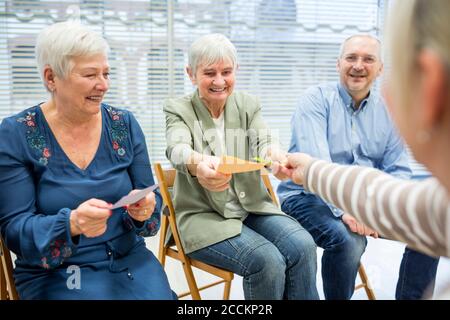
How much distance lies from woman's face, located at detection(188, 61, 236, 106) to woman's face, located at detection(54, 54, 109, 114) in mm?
491

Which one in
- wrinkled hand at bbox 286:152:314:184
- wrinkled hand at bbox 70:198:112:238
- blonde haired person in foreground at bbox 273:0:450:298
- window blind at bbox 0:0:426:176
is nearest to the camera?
blonde haired person in foreground at bbox 273:0:450:298

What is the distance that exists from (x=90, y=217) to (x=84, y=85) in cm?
48

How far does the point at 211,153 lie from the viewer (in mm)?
2055

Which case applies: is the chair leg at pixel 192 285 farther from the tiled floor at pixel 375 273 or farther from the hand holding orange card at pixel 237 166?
the tiled floor at pixel 375 273

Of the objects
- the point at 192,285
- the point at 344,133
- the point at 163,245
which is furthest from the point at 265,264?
the point at 344,133

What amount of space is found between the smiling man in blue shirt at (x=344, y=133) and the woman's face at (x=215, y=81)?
0.48 meters

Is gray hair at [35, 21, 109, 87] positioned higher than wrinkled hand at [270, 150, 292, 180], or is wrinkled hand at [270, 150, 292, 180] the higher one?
gray hair at [35, 21, 109, 87]

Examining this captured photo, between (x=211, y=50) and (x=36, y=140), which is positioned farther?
(x=211, y=50)

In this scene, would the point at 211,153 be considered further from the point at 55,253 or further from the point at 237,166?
the point at 55,253

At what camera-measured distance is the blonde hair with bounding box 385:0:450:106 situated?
49 centimetres

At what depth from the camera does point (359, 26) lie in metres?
4.40

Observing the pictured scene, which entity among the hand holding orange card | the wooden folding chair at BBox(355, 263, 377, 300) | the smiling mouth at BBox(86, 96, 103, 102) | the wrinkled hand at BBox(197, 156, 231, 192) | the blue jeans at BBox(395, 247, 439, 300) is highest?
the smiling mouth at BBox(86, 96, 103, 102)

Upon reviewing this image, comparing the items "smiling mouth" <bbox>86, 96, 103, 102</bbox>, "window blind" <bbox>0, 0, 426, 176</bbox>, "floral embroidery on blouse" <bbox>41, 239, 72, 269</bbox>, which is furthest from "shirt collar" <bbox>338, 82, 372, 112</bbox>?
"window blind" <bbox>0, 0, 426, 176</bbox>

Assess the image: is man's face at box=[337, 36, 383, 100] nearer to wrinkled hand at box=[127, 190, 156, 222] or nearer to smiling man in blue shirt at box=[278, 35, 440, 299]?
smiling man in blue shirt at box=[278, 35, 440, 299]
